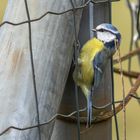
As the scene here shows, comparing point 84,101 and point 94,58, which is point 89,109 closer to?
point 84,101

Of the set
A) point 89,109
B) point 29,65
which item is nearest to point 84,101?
point 89,109

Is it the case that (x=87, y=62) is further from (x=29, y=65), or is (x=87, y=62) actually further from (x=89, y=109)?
(x=29, y=65)

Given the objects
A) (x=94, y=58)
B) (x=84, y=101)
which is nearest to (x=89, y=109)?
(x=84, y=101)

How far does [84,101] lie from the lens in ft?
3.90

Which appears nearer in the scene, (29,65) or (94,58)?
(29,65)

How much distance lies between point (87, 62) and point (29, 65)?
23cm

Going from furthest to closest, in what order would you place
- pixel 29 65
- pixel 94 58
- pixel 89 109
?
1. pixel 94 58
2. pixel 89 109
3. pixel 29 65

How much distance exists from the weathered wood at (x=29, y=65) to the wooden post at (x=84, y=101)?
89 mm

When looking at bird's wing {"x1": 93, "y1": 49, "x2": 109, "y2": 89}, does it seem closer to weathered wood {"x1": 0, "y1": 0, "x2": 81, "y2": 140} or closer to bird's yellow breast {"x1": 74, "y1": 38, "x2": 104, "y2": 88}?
bird's yellow breast {"x1": 74, "y1": 38, "x2": 104, "y2": 88}

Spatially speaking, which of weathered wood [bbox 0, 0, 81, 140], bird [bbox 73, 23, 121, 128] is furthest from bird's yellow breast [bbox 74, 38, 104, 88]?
weathered wood [bbox 0, 0, 81, 140]

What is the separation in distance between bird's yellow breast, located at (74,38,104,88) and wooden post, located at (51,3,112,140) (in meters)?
0.02

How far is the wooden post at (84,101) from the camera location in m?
1.16

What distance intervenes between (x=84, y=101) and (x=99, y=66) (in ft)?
0.21

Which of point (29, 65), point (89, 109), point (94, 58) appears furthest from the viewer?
point (94, 58)
